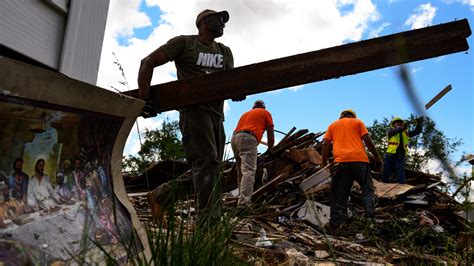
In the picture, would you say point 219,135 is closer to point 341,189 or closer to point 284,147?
point 341,189

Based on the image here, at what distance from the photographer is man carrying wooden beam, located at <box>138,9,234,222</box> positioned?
12.6 ft

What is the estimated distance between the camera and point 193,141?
155 inches

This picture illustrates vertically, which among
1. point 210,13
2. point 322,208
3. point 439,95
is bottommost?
point 439,95

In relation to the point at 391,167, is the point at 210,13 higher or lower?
higher

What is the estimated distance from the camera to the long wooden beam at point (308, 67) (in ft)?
8.54

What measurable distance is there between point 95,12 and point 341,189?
4768 millimetres

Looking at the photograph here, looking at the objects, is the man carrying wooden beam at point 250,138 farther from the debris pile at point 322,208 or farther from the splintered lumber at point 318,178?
the splintered lumber at point 318,178

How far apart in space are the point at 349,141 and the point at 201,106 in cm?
403

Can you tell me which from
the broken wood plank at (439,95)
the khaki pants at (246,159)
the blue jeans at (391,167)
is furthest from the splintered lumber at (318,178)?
the broken wood plank at (439,95)

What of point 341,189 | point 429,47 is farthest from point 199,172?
point 341,189

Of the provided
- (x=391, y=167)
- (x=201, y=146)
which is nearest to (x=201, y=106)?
(x=201, y=146)

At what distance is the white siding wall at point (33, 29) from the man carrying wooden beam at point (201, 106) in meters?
0.69

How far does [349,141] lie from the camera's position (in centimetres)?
729

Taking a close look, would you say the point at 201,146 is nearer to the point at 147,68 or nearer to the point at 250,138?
the point at 147,68
